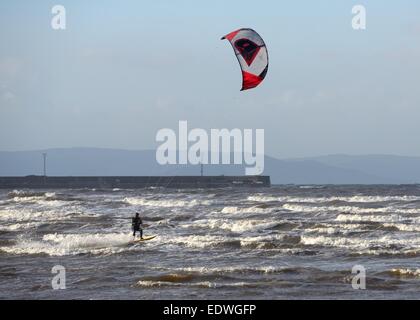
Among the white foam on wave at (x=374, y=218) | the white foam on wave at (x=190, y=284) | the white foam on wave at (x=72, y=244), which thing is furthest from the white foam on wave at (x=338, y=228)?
the white foam on wave at (x=190, y=284)

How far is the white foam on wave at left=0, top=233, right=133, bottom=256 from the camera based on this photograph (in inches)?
1069

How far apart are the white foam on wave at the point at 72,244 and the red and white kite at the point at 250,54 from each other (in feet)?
23.5

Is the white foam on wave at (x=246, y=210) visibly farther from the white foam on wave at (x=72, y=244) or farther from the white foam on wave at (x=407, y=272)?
the white foam on wave at (x=407, y=272)

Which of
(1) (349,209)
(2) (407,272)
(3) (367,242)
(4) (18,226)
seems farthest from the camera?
(1) (349,209)

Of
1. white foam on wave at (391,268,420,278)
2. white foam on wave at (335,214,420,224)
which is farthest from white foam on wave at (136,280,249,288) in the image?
white foam on wave at (335,214,420,224)

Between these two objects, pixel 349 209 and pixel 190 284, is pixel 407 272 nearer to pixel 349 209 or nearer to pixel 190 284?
pixel 190 284

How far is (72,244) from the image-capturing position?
29688 mm

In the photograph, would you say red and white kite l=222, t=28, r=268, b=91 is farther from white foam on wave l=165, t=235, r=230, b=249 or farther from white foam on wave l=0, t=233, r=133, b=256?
white foam on wave l=0, t=233, r=133, b=256

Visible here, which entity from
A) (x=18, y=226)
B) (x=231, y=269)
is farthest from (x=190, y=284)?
(x=18, y=226)

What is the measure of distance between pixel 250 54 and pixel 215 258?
5.95 m
